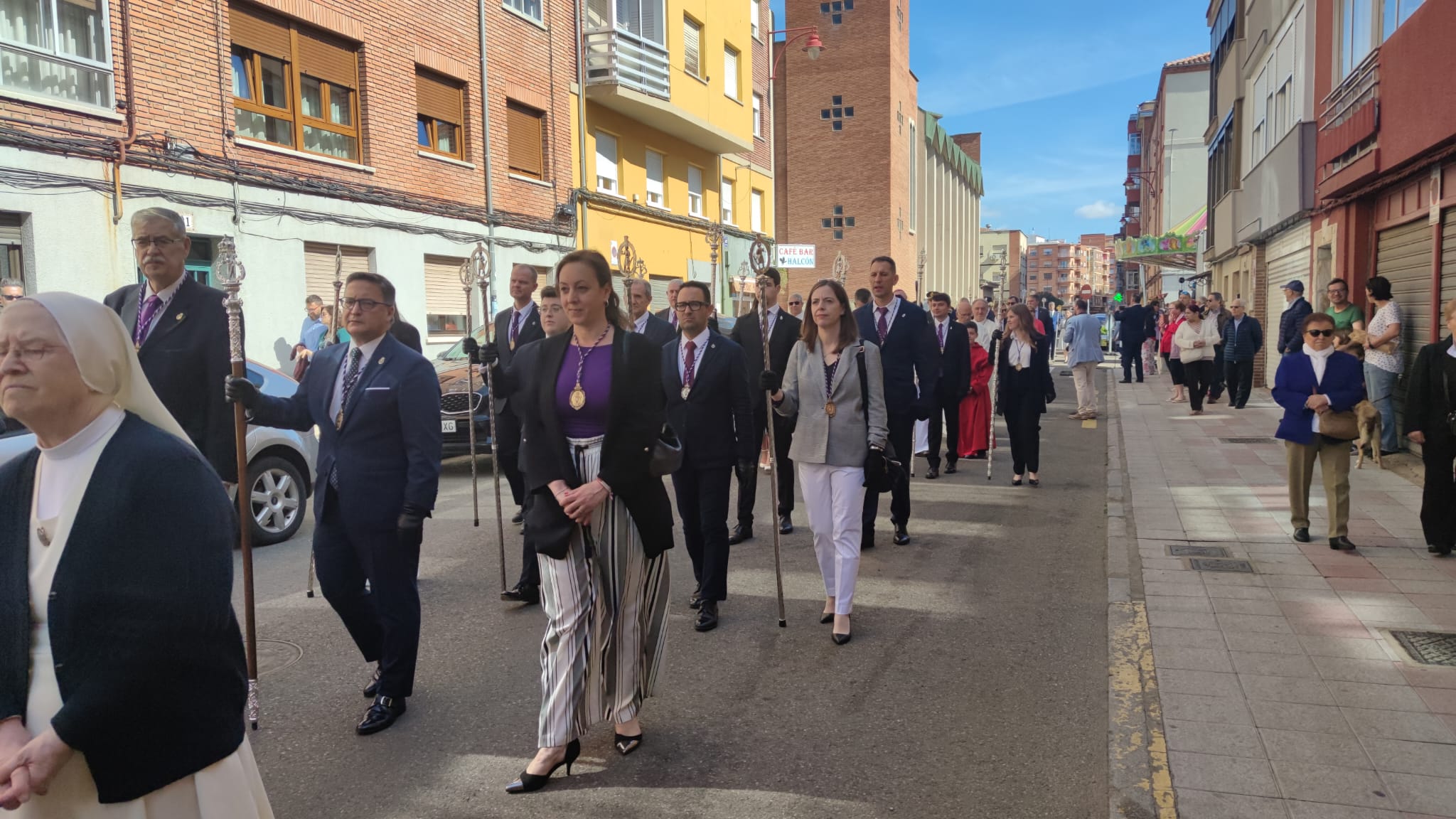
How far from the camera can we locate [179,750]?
204 centimetres

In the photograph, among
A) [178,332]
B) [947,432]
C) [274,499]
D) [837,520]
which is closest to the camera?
[178,332]

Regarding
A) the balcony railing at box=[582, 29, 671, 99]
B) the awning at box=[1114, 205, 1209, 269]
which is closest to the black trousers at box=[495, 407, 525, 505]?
the balcony railing at box=[582, 29, 671, 99]

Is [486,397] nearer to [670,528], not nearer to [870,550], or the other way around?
[870,550]

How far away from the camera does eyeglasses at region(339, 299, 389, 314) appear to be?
434 cm

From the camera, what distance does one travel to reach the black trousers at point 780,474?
7.88 metres


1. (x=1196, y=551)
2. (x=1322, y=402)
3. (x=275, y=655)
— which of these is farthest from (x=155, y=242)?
(x=1322, y=402)

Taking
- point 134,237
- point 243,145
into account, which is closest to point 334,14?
point 243,145

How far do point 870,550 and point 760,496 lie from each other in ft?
8.49

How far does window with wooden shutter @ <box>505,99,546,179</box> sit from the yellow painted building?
136 cm

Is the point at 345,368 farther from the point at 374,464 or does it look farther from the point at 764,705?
the point at 764,705

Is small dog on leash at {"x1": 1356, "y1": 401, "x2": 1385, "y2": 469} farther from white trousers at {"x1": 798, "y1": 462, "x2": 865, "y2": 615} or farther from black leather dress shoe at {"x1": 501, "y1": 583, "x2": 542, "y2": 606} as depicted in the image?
black leather dress shoe at {"x1": 501, "y1": 583, "x2": 542, "y2": 606}

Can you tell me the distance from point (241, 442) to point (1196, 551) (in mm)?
6413

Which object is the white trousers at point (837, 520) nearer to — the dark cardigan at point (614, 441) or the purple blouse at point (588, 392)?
the dark cardigan at point (614, 441)

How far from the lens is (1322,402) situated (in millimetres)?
7133
